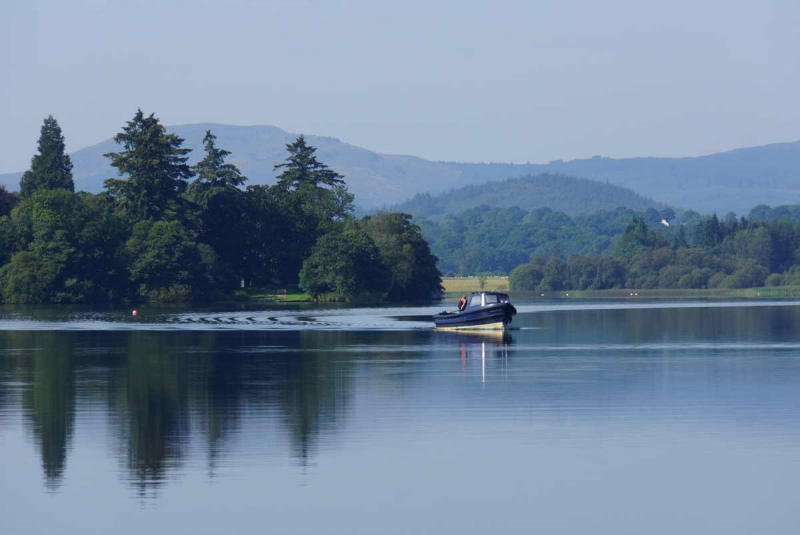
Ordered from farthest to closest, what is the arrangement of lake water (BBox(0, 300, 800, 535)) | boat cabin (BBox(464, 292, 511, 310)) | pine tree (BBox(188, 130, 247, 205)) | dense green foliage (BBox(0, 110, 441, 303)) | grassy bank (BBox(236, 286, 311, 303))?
pine tree (BBox(188, 130, 247, 205))
grassy bank (BBox(236, 286, 311, 303))
dense green foliage (BBox(0, 110, 441, 303))
boat cabin (BBox(464, 292, 511, 310))
lake water (BBox(0, 300, 800, 535))

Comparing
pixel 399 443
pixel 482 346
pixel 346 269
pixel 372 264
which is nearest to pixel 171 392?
pixel 399 443

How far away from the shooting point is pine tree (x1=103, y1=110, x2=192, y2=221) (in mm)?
133375

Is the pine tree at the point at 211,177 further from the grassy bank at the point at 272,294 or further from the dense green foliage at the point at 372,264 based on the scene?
the dense green foliage at the point at 372,264

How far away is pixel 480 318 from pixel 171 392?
131ft

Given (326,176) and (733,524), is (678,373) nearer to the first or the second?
(733,524)

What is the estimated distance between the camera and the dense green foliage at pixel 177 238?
123438 mm

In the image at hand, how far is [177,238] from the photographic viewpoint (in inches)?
4998

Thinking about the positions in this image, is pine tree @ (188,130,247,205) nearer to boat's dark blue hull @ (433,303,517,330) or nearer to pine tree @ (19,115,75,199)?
pine tree @ (19,115,75,199)

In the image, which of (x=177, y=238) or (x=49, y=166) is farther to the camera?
(x=49, y=166)

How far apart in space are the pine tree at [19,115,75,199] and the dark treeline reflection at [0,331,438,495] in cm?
9902

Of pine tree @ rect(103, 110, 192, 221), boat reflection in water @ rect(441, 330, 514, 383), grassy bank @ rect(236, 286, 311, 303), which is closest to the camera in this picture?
boat reflection in water @ rect(441, 330, 514, 383)

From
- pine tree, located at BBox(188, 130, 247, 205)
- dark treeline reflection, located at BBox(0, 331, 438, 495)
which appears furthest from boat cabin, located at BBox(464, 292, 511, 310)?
pine tree, located at BBox(188, 130, 247, 205)

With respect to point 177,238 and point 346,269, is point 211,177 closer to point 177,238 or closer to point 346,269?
point 177,238

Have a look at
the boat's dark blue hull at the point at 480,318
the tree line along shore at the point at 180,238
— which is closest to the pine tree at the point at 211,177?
the tree line along shore at the point at 180,238
